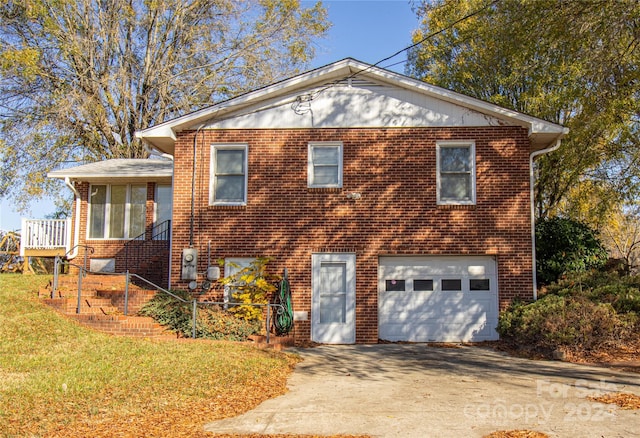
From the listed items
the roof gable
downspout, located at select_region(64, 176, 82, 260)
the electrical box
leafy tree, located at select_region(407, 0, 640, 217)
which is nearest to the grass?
the electrical box

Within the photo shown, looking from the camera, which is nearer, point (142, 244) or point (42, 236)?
point (142, 244)

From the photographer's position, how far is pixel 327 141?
51.1 feet

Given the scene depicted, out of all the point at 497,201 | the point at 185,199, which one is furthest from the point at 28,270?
the point at 497,201

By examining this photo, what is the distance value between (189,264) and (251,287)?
1700 millimetres

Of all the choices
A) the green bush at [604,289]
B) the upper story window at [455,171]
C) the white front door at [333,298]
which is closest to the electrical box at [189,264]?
the white front door at [333,298]

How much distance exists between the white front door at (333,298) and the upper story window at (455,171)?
288 centimetres

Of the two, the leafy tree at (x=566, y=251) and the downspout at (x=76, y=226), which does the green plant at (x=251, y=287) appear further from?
the leafy tree at (x=566, y=251)

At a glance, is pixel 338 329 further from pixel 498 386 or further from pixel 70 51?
pixel 70 51

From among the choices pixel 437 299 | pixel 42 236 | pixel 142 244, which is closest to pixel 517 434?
pixel 437 299

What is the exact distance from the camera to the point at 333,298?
15.2m

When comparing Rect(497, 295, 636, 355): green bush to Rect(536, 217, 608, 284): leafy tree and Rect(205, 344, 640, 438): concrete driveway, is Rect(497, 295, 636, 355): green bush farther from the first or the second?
Rect(536, 217, 608, 284): leafy tree

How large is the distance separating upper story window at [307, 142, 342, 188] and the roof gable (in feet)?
1.81

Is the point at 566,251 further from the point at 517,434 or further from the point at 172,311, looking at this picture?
the point at 517,434

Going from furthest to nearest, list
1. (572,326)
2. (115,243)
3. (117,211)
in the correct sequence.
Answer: (117,211) → (115,243) → (572,326)
